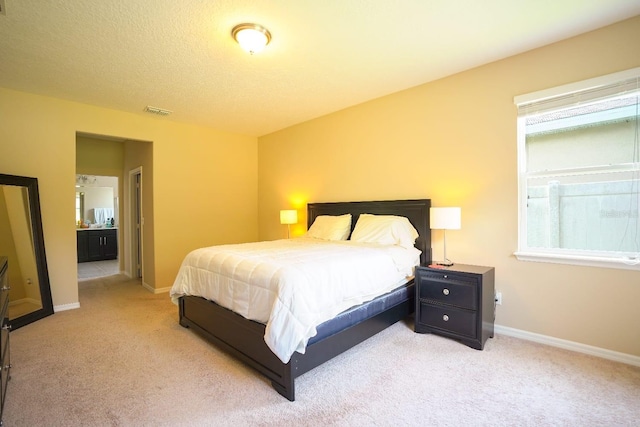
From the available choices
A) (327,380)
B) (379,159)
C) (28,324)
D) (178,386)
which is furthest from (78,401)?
(379,159)

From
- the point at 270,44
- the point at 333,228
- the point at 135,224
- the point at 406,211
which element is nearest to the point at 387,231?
the point at 406,211

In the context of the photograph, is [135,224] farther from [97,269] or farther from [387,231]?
[387,231]

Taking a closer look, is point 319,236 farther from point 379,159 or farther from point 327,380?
point 327,380

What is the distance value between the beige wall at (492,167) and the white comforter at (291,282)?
2.72 ft

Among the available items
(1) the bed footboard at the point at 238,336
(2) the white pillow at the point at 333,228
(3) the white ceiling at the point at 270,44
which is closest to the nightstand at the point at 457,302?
(2) the white pillow at the point at 333,228

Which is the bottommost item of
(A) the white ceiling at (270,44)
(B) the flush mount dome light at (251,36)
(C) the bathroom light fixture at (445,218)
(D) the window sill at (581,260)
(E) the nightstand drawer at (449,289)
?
(E) the nightstand drawer at (449,289)

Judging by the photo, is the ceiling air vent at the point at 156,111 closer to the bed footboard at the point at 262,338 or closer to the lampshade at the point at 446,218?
the bed footboard at the point at 262,338

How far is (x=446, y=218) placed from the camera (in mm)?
2777

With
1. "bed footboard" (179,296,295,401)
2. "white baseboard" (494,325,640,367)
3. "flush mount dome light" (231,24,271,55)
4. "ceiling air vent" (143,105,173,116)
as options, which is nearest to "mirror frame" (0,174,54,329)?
"ceiling air vent" (143,105,173,116)

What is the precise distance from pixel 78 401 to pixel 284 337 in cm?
137

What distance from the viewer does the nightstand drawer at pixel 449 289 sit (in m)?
2.53

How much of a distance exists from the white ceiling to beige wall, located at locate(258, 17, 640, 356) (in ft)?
0.60

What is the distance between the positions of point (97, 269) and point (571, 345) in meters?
7.72

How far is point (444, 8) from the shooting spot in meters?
2.06
